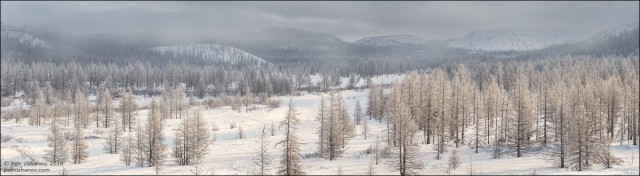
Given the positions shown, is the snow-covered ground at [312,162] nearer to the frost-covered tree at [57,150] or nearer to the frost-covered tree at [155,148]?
the frost-covered tree at [155,148]

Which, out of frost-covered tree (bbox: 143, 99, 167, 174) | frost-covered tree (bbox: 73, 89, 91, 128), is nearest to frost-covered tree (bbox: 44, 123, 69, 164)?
frost-covered tree (bbox: 143, 99, 167, 174)

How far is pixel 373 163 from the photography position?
46.1m

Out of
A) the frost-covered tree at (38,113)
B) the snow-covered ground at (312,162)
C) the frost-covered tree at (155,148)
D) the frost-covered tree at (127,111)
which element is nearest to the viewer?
the snow-covered ground at (312,162)

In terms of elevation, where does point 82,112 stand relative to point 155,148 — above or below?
above

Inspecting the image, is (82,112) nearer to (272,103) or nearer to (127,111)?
(127,111)

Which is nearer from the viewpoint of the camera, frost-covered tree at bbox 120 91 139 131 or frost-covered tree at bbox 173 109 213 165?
frost-covered tree at bbox 173 109 213 165

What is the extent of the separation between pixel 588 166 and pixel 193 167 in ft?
117

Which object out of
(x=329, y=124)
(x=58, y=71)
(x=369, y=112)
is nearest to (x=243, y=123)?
(x=369, y=112)

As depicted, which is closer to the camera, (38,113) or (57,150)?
(57,150)

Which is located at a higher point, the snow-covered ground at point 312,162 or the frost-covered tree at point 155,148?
the frost-covered tree at point 155,148

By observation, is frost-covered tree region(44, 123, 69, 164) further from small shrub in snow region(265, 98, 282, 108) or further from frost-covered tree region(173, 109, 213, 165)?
small shrub in snow region(265, 98, 282, 108)

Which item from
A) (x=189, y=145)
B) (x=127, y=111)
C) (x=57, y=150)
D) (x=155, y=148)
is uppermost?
(x=127, y=111)

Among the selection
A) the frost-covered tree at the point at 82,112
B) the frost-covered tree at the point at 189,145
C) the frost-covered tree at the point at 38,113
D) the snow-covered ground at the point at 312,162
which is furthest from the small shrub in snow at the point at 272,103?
the frost-covered tree at the point at 189,145

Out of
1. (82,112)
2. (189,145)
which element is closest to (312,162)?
(189,145)
